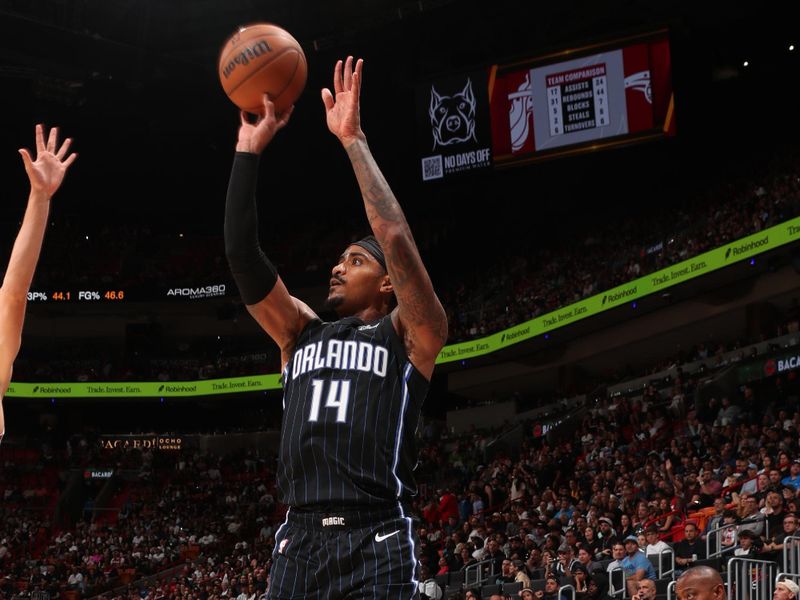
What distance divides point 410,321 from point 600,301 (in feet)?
73.7

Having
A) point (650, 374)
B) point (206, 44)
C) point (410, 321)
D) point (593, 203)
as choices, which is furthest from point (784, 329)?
point (410, 321)

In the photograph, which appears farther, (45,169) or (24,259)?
(45,169)

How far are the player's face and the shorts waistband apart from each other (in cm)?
75

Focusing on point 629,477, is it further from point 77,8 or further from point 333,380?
point 77,8

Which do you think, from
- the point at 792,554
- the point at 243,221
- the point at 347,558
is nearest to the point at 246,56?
the point at 243,221

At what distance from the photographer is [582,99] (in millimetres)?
23953

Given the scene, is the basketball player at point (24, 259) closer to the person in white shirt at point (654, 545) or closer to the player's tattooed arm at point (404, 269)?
the player's tattooed arm at point (404, 269)

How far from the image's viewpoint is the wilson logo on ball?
156 inches

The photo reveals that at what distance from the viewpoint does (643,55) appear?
76.3 feet

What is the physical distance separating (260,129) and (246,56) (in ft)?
1.52

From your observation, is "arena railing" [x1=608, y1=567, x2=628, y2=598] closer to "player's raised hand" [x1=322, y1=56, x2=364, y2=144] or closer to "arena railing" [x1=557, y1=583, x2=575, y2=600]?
"arena railing" [x1=557, y1=583, x2=575, y2=600]

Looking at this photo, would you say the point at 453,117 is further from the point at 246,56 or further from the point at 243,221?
the point at 243,221

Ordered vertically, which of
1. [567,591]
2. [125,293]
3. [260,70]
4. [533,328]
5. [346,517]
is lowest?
[346,517]

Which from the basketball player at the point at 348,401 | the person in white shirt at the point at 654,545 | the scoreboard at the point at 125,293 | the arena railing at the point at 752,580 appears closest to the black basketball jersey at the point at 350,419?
the basketball player at the point at 348,401
